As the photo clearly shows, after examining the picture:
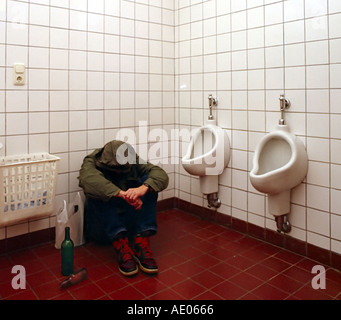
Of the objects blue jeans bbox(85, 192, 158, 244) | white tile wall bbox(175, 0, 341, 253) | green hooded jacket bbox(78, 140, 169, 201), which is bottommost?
blue jeans bbox(85, 192, 158, 244)

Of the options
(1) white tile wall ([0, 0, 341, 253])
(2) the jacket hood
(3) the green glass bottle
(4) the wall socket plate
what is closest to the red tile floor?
(3) the green glass bottle

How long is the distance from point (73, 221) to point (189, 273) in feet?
2.96

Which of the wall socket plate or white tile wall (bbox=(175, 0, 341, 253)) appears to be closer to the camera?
white tile wall (bbox=(175, 0, 341, 253))

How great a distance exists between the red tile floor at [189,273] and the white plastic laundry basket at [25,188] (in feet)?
1.04

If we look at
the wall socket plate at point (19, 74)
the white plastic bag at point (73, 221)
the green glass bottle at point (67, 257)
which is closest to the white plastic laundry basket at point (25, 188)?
the white plastic bag at point (73, 221)

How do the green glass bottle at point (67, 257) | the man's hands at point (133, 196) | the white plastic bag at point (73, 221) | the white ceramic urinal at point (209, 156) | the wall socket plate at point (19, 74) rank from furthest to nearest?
the white ceramic urinal at point (209, 156) < the white plastic bag at point (73, 221) < the wall socket plate at point (19, 74) < the man's hands at point (133, 196) < the green glass bottle at point (67, 257)

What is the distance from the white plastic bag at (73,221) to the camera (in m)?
2.53

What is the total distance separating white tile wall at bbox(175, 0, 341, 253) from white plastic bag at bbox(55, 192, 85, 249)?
1.07 metres

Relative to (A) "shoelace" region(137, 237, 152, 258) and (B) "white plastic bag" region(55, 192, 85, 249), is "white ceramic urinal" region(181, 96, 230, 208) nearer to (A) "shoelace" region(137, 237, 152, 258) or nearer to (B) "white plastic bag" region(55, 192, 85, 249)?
(A) "shoelace" region(137, 237, 152, 258)

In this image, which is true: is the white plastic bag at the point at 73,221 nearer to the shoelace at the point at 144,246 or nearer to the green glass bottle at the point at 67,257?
the green glass bottle at the point at 67,257

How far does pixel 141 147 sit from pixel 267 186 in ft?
4.06

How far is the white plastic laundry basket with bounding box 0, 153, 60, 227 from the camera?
7.26 feet

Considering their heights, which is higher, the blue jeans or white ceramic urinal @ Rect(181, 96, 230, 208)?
white ceramic urinal @ Rect(181, 96, 230, 208)
